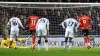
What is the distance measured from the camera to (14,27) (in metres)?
25.9

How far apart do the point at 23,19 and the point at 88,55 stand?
1096cm

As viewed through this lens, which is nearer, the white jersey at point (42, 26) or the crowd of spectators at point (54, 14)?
the white jersey at point (42, 26)

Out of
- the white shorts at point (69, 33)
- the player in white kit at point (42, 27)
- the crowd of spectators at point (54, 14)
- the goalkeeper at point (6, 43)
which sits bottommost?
the goalkeeper at point (6, 43)

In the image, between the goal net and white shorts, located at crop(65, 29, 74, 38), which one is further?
the goal net

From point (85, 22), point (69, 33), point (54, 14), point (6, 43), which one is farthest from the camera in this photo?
point (54, 14)

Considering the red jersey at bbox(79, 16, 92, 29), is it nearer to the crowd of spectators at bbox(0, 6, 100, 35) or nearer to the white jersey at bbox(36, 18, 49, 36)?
the crowd of spectators at bbox(0, 6, 100, 35)

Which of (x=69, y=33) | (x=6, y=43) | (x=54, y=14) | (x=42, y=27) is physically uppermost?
(x=42, y=27)

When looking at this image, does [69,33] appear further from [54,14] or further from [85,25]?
[54,14]

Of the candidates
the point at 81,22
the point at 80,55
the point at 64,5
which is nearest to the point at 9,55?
the point at 80,55

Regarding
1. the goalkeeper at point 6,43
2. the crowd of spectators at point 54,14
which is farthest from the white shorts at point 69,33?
the crowd of spectators at point 54,14

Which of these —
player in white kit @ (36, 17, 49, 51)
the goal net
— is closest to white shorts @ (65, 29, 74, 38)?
player in white kit @ (36, 17, 49, 51)

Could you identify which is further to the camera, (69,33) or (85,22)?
(85,22)

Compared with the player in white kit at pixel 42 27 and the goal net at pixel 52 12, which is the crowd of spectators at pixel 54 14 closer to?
the goal net at pixel 52 12

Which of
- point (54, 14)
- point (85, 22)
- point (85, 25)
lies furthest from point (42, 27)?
point (54, 14)
